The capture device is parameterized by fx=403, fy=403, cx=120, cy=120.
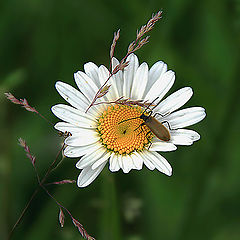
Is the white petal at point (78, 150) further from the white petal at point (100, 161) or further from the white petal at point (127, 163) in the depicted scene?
the white petal at point (127, 163)

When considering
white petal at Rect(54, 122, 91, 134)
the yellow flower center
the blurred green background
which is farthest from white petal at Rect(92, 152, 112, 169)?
the blurred green background

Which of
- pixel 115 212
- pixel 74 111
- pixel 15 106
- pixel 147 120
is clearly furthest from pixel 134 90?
pixel 15 106

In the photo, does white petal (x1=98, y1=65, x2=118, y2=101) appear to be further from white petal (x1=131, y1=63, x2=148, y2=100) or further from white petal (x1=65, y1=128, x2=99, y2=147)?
white petal (x1=65, y1=128, x2=99, y2=147)

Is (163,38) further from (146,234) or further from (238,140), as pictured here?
(146,234)

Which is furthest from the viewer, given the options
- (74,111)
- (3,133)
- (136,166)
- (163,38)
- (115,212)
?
(163,38)

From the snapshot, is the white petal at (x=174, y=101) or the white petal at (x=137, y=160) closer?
the white petal at (x=137, y=160)

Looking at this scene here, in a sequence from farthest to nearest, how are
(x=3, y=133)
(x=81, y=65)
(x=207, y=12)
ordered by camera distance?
(x=207, y=12)
(x=81, y=65)
(x=3, y=133)

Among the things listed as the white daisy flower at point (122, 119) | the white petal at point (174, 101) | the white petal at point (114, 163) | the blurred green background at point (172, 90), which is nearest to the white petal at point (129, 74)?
the white daisy flower at point (122, 119)
